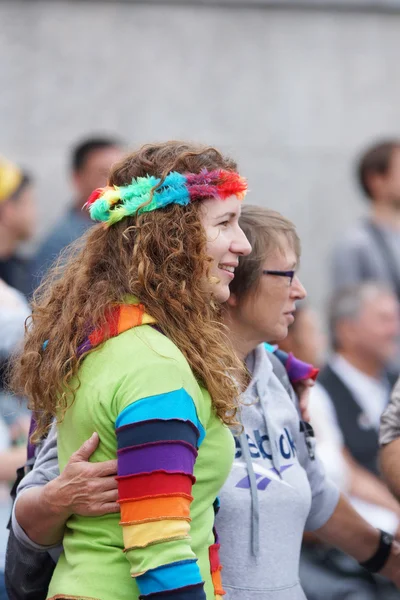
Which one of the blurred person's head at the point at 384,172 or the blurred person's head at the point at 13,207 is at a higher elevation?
the blurred person's head at the point at 384,172

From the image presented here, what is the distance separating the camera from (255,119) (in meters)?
7.30

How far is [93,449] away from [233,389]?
34cm

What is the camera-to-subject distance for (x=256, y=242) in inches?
115

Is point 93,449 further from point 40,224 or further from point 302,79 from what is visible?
point 302,79

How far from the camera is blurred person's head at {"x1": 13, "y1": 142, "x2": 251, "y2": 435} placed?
93.9 inches

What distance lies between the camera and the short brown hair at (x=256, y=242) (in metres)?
2.92

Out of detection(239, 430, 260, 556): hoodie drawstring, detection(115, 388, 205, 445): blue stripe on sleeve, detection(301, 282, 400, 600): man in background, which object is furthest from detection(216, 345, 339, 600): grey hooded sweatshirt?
detection(301, 282, 400, 600): man in background

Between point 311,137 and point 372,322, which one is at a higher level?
point 311,137

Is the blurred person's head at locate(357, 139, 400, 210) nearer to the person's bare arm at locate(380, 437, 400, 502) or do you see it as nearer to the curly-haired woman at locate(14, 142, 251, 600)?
the person's bare arm at locate(380, 437, 400, 502)

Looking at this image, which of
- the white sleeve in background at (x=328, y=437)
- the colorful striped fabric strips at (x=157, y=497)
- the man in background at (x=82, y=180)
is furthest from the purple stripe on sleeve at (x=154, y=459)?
the man in background at (x=82, y=180)

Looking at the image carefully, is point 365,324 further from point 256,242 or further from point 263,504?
point 263,504

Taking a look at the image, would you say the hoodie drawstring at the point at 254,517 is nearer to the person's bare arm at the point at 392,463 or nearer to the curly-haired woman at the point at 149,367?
the curly-haired woman at the point at 149,367

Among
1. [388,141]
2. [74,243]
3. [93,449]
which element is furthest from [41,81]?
[93,449]

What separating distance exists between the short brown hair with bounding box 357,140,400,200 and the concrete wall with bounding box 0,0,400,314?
980 mm
